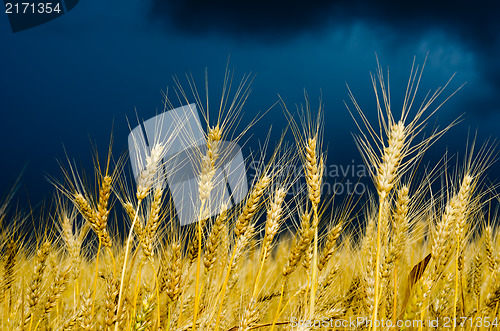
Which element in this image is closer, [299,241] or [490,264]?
[299,241]

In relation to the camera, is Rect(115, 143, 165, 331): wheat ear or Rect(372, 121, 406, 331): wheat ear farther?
Rect(115, 143, 165, 331): wheat ear

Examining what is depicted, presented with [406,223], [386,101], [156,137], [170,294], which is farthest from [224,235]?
[386,101]

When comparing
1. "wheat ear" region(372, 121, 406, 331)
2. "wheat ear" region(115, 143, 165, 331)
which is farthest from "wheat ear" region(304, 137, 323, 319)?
"wheat ear" region(115, 143, 165, 331)

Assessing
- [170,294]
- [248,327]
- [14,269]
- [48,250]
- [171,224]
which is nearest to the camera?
[248,327]

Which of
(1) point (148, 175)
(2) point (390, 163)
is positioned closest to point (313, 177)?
(2) point (390, 163)

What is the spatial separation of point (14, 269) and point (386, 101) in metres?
2.81

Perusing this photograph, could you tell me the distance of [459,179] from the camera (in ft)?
7.82

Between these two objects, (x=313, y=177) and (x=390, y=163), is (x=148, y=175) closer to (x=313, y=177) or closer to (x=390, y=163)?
(x=313, y=177)

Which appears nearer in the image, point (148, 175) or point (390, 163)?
point (390, 163)

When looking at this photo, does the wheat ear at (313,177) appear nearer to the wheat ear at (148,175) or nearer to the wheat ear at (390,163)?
the wheat ear at (390,163)

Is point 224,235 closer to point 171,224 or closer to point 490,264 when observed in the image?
point 171,224

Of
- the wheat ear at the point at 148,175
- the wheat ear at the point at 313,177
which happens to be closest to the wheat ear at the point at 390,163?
the wheat ear at the point at 313,177

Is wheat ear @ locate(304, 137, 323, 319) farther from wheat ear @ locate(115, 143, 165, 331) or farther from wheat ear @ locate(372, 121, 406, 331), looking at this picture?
wheat ear @ locate(115, 143, 165, 331)

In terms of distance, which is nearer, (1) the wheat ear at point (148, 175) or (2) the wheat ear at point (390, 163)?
(2) the wheat ear at point (390, 163)
